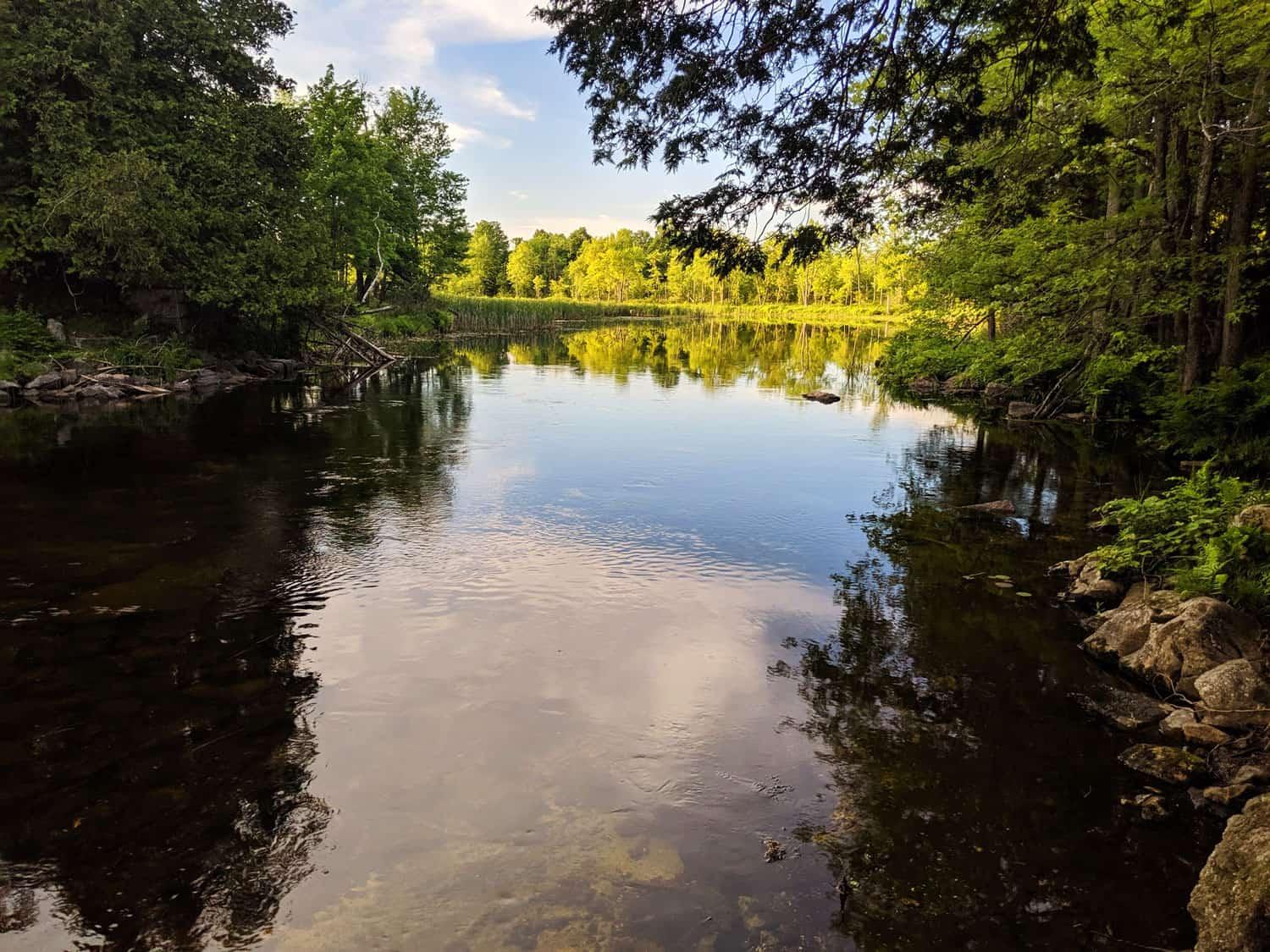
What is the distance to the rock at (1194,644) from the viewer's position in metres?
6.95

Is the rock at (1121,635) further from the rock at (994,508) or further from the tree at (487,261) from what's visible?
the tree at (487,261)

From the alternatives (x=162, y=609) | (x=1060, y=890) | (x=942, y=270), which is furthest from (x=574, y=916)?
(x=942, y=270)

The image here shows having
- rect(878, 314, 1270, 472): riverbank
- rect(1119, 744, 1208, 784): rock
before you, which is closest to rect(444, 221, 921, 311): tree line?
rect(878, 314, 1270, 472): riverbank

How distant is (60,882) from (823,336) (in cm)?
6352

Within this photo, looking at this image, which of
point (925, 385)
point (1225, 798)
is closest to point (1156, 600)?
point (1225, 798)

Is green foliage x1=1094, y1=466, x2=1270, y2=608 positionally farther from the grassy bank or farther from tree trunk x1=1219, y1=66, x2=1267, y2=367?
the grassy bank

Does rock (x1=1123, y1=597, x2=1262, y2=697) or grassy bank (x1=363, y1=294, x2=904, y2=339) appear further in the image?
grassy bank (x1=363, y1=294, x2=904, y2=339)

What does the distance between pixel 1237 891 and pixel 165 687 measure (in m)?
8.12

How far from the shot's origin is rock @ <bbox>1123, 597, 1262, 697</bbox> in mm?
6953

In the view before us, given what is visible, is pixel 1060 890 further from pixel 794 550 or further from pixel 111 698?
pixel 111 698

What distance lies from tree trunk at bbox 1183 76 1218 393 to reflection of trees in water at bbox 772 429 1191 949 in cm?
918

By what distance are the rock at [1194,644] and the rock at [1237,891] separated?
7.85ft

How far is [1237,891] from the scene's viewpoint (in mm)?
4215

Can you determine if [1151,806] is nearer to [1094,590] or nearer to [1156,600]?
[1156,600]
